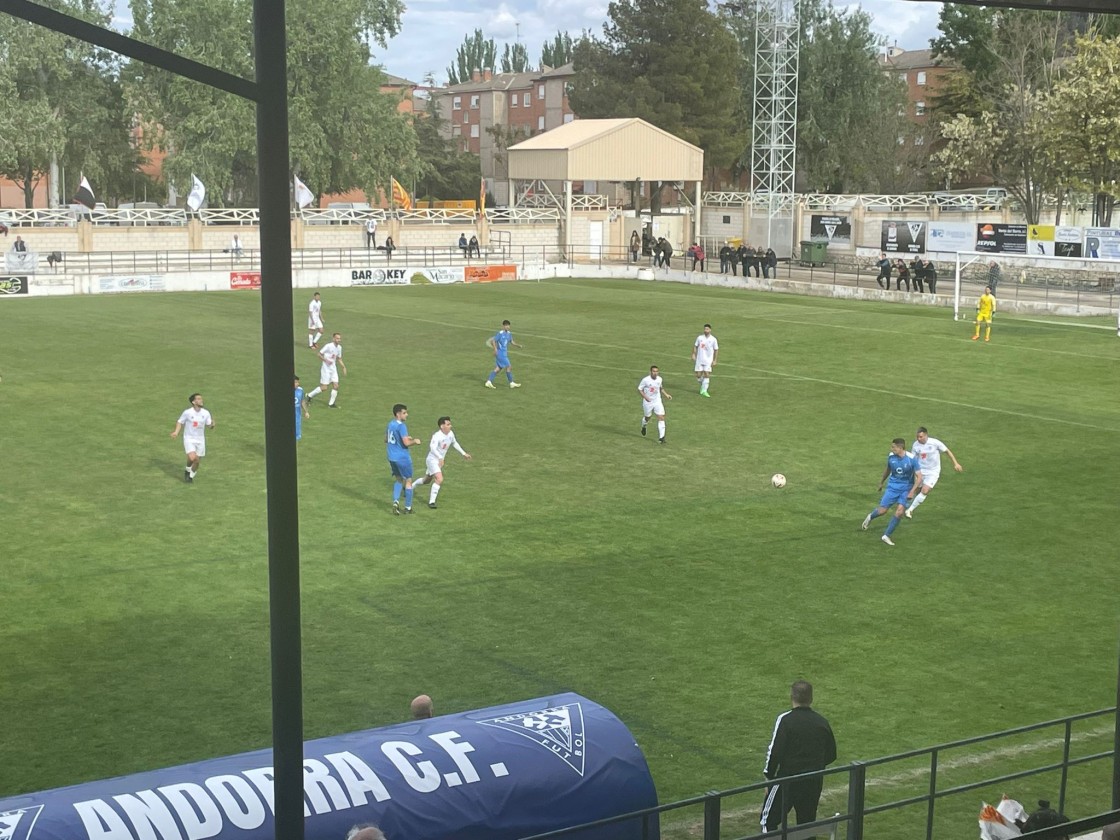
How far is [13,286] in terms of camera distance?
4919 cm

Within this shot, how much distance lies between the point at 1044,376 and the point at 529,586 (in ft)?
69.9

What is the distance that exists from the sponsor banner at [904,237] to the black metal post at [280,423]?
53.5m

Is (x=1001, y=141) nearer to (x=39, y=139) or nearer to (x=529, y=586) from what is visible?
(x=39, y=139)

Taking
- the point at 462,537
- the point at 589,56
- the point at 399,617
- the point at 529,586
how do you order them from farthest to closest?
the point at 589,56 < the point at 462,537 < the point at 529,586 < the point at 399,617

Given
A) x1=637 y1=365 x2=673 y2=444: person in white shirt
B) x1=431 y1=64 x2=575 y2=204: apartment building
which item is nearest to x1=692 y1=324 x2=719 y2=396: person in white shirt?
x1=637 y1=365 x2=673 y2=444: person in white shirt

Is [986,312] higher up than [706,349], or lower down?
higher up

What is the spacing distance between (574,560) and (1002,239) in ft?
120

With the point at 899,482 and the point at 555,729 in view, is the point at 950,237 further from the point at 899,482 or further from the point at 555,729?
the point at 555,729

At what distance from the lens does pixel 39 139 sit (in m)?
60.8

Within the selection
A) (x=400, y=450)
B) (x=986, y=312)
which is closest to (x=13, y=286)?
(x=986, y=312)

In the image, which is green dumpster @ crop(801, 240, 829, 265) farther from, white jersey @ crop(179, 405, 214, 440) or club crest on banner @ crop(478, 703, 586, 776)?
club crest on banner @ crop(478, 703, 586, 776)

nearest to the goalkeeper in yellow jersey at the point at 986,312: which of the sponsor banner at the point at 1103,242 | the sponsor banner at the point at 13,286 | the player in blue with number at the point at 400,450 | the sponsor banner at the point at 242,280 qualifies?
the sponsor banner at the point at 1103,242

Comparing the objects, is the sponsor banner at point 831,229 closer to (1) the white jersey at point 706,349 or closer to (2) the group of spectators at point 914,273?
(2) the group of spectators at point 914,273

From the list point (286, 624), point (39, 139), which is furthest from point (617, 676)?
point (39, 139)
